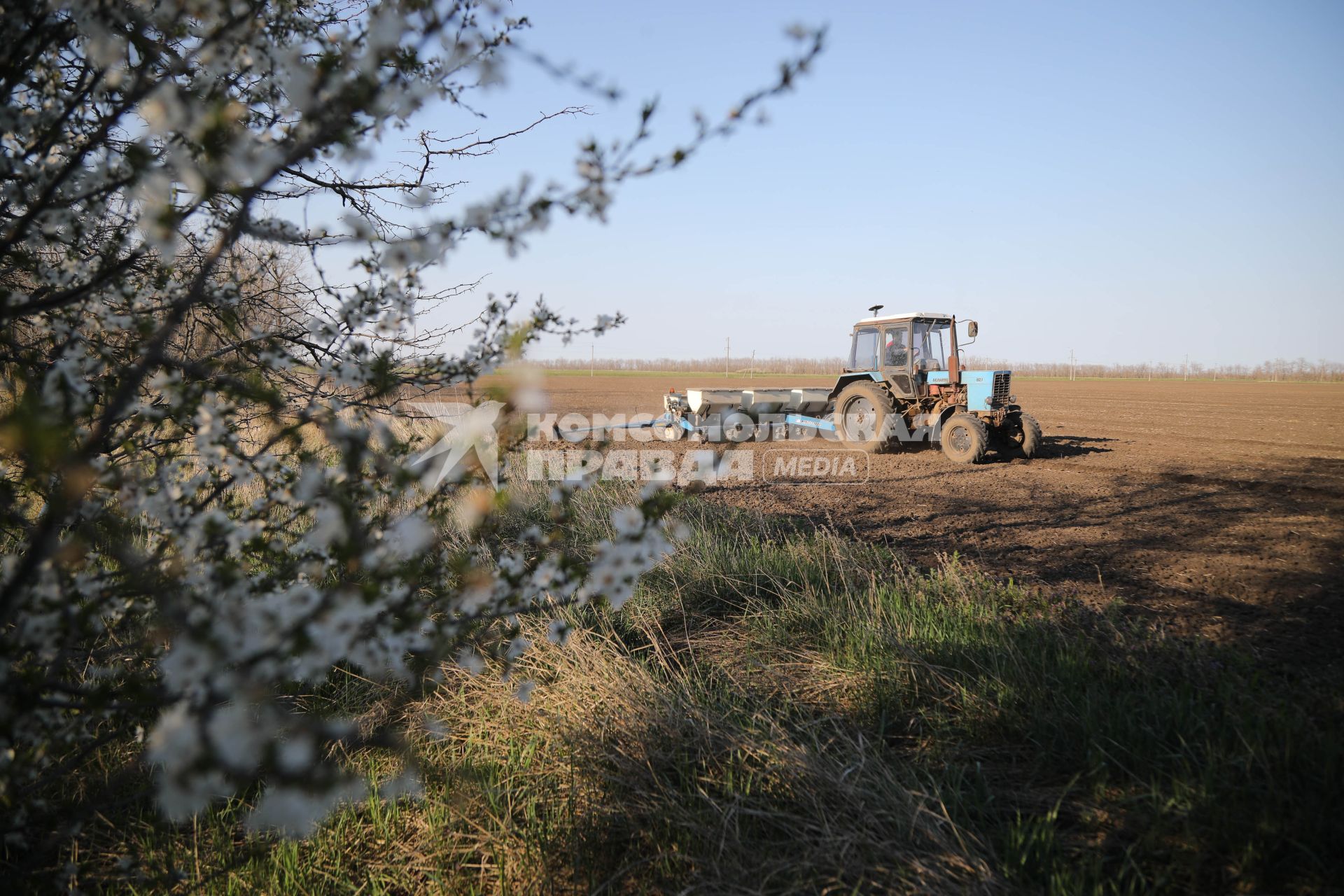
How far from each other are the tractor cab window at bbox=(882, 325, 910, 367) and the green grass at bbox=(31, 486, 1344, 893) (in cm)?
897

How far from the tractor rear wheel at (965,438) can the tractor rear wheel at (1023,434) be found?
2.05 ft

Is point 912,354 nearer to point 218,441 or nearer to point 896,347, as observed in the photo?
point 896,347

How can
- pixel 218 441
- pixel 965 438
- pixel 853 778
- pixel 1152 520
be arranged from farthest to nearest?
pixel 965 438, pixel 1152 520, pixel 853 778, pixel 218 441

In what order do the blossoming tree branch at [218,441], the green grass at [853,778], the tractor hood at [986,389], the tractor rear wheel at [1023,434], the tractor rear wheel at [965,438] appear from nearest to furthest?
the blossoming tree branch at [218,441], the green grass at [853,778], the tractor rear wheel at [965,438], the tractor hood at [986,389], the tractor rear wheel at [1023,434]

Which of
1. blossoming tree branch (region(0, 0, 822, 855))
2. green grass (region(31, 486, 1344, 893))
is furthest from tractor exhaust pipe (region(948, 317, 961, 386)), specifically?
blossoming tree branch (region(0, 0, 822, 855))

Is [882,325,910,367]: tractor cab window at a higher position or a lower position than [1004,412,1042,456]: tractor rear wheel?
higher

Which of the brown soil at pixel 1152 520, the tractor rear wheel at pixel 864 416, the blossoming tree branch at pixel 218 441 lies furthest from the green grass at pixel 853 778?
the tractor rear wheel at pixel 864 416

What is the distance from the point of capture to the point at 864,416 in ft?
41.2

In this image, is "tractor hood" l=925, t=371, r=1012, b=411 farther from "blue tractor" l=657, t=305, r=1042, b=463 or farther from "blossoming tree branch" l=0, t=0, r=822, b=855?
"blossoming tree branch" l=0, t=0, r=822, b=855

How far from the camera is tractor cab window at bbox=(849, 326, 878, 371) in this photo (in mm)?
13164

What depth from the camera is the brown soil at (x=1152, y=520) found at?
443cm

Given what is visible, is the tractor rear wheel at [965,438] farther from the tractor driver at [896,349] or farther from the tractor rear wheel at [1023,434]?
the tractor driver at [896,349]

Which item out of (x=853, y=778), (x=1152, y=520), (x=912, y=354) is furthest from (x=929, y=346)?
(x=853, y=778)

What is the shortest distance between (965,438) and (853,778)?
9510 millimetres
